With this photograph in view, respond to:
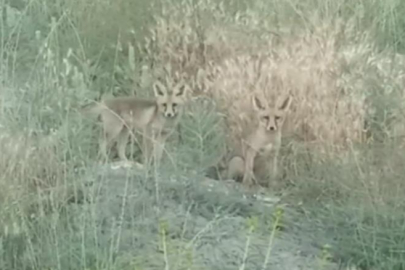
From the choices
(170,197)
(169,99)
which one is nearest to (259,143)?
(169,99)

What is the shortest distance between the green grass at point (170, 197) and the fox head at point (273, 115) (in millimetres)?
151

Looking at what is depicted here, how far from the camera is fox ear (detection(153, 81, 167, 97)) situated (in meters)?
6.46

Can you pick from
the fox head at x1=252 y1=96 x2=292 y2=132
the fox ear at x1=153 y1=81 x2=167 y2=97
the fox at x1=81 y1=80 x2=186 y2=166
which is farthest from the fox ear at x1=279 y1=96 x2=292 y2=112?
the fox ear at x1=153 y1=81 x2=167 y2=97

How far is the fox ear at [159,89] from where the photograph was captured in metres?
6.46

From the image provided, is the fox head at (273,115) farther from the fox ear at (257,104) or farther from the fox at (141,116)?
the fox at (141,116)

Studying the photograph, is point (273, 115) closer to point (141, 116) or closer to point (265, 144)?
point (265, 144)

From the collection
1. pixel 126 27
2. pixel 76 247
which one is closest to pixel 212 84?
pixel 126 27

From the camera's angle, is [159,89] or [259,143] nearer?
[259,143]

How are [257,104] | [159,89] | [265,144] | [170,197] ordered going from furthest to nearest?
[159,89], [257,104], [265,144], [170,197]

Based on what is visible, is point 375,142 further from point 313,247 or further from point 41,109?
point 41,109

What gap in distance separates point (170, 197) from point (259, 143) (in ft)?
3.51

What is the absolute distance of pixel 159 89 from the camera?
21.3ft

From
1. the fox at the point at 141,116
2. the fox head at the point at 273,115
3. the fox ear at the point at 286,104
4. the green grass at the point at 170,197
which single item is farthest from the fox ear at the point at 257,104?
the fox at the point at 141,116

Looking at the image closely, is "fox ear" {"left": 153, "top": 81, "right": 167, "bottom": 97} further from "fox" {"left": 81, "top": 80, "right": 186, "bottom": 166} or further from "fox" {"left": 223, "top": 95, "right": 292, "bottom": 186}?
"fox" {"left": 223, "top": 95, "right": 292, "bottom": 186}
